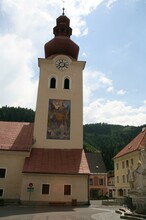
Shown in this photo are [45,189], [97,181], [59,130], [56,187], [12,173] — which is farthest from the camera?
[97,181]

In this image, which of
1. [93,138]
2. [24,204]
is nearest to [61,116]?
[24,204]

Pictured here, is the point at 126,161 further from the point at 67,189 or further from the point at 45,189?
the point at 45,189

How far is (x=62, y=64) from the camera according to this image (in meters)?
31.6

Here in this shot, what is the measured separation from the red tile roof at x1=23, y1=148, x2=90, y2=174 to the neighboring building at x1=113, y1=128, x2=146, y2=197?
1263 centimetres

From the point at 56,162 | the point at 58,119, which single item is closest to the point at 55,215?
the point at 56,162

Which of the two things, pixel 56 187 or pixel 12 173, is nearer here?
pixel 56 187

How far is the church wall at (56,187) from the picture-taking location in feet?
79.0

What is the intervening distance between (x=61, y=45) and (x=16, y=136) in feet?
41.0

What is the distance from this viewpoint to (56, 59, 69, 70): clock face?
103 feet

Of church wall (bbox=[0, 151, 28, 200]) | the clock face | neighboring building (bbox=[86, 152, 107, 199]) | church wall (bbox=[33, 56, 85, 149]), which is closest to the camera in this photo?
church wall (bbox=[0, 151, 28, 200])

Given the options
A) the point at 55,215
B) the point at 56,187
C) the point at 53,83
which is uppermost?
the point at 53,83

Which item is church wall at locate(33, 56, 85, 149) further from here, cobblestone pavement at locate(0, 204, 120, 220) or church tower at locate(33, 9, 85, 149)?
cobblestone pavement at locate(0, 204, 120, 220)

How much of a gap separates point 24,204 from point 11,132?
9.19 m

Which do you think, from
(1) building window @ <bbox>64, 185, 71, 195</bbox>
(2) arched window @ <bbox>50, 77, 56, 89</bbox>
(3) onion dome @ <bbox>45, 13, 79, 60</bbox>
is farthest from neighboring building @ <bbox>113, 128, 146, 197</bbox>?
(3) onion dome @ <bbox>45, 13, 79, 60</bbox>
